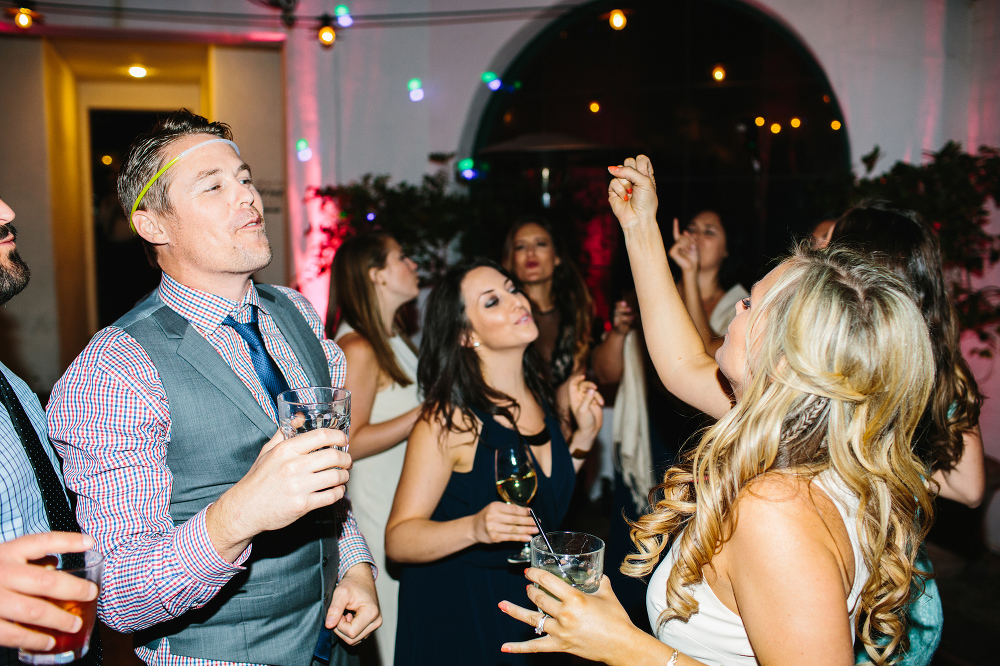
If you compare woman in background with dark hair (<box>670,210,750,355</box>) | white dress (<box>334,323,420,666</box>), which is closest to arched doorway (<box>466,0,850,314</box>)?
woman in background with dark hair (<box>670,210,750,355</box>)

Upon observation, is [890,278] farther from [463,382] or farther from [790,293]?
[463,382]

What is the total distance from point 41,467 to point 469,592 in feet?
4.08

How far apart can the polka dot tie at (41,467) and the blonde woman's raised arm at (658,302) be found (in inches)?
54.2

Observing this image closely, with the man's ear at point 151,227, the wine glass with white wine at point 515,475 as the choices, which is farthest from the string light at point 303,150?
the wine glass with white wine at point 515,475

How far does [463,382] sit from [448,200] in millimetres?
3474

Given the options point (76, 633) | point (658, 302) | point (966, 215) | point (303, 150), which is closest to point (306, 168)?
point (303, 150)

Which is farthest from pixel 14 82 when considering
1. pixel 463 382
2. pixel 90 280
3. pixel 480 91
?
pixel 463 382

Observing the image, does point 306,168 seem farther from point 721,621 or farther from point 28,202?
point 721,621

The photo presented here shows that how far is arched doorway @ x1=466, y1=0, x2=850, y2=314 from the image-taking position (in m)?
5.71

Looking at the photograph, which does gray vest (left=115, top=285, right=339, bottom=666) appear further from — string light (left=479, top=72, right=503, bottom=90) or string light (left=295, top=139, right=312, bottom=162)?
string light (left=479, top=72, right=503, bottom=90)

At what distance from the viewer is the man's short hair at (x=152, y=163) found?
150 centimetres

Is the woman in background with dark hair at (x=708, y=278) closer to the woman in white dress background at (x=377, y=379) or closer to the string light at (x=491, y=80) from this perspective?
the woman in white dress background at (x=377, y=379)

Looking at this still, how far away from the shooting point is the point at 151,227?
1526 millimetres

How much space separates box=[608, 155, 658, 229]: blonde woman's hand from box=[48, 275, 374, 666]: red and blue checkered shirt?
115 centimetres
